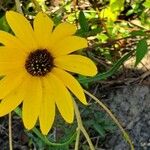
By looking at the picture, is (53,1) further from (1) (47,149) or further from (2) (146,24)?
(1) (47,149)

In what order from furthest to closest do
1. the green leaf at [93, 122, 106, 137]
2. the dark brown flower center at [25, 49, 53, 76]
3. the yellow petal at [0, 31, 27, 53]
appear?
the green leaf at [93, 122, 106, 137] < the dark brown flower center at [25, 49, 53, 76] < the yellow petal at [0, 31, 27, 53]

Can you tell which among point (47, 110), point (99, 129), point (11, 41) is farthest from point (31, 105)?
point (99, 129)

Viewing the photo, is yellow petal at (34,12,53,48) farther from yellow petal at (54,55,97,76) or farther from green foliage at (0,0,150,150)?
green foliage at (0,0,150,150)

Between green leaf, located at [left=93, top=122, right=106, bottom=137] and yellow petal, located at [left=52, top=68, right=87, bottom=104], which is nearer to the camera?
yellow petal, located at [left=52, top=68, right=87, bottom=104]

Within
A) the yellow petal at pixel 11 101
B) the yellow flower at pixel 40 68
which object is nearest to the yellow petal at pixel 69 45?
the yellow flower at pixel 40 68

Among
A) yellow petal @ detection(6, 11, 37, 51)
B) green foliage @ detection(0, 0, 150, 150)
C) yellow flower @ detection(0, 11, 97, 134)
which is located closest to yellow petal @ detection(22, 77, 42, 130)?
yellow flower @ detection(0, 11, 97, 134)

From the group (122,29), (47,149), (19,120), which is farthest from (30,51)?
(122,29)
